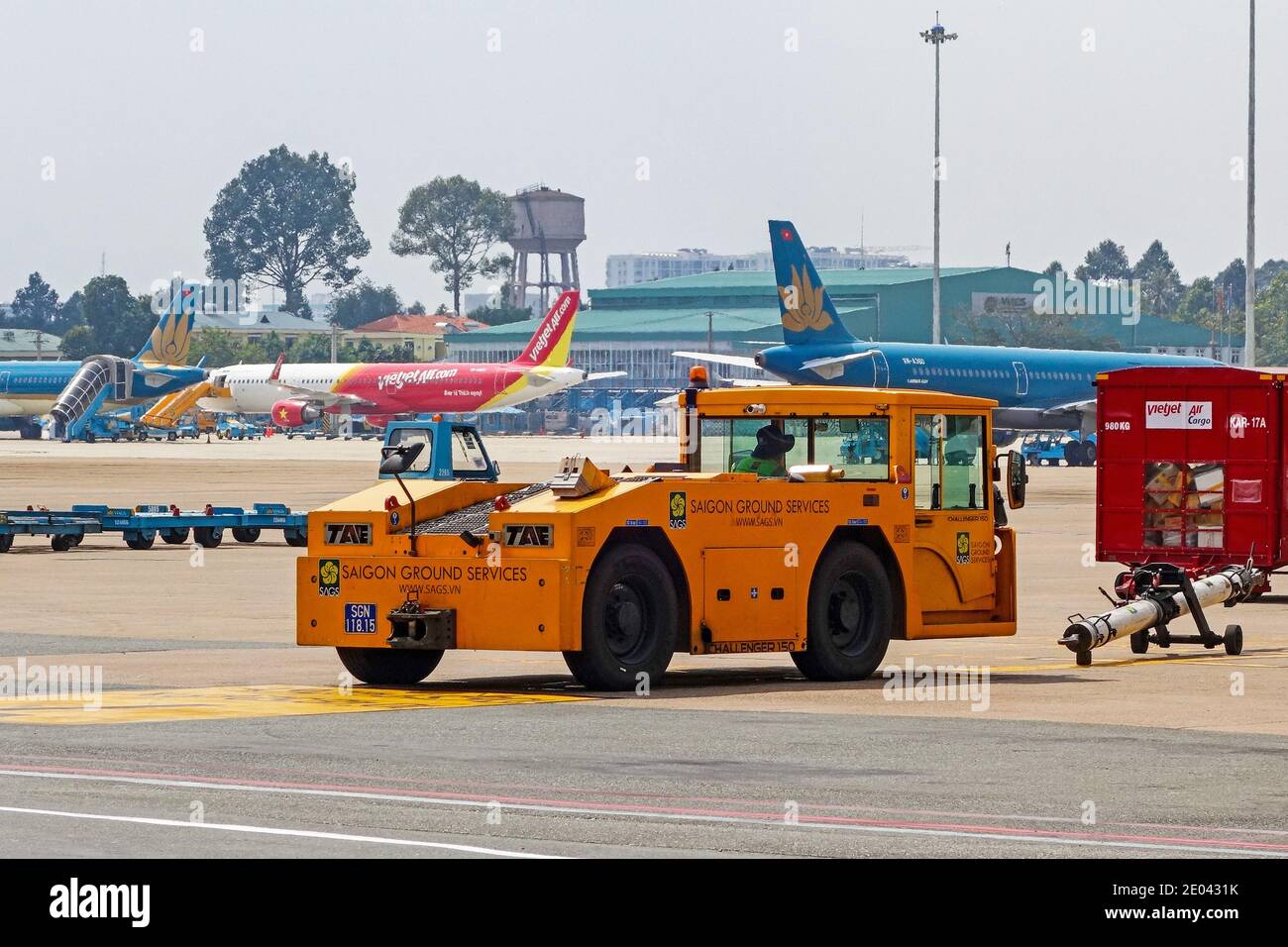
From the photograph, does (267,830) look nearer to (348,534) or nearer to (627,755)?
(627,755)

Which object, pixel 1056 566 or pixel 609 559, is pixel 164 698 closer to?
pixel 609 559

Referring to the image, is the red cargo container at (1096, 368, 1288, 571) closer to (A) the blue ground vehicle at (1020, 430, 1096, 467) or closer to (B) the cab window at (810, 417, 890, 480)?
(B) the cab window at (810, 417, 890, 480)

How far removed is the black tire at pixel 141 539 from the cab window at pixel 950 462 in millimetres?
22152

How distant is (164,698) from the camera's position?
18094 millimetres

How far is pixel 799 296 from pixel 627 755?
65252 millimetres

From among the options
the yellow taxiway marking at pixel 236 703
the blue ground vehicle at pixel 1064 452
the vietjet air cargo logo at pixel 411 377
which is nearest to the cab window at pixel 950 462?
the yellow taxiway marking at pixel 236 703

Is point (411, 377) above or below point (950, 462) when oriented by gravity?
above

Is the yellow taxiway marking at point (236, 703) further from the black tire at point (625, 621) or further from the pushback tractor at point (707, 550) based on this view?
the pushback tractor at point (707, 550)

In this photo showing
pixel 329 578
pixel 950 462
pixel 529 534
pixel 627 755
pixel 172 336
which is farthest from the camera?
pixel 172 336

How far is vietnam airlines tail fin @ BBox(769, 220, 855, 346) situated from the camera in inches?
3093

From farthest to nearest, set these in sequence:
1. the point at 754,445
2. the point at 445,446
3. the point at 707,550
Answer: the point at 445,446 < the point at 754,445 < the point at 707,550

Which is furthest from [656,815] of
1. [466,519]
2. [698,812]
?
[466,519]

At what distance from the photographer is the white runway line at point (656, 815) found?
11023 mm

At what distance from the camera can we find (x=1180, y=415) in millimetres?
28188
